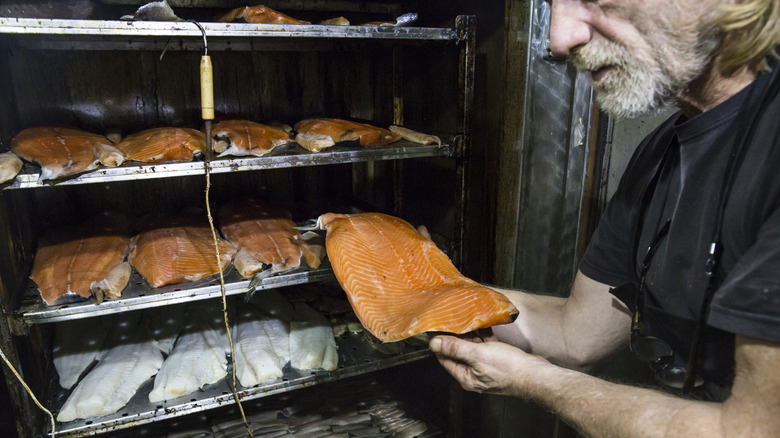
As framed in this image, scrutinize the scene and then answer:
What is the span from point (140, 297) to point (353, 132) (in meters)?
1.32

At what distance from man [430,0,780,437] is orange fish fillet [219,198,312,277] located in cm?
105

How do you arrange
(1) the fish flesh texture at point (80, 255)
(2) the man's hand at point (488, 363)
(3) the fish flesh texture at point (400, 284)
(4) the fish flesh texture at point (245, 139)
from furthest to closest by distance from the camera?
(4) the fish flesh texture at point (245, 139), (1) the fish flesh texture at point (80, 255), (3) the fish flesh texture at point (400, 284), (2) the man's hand at point (488, 363)

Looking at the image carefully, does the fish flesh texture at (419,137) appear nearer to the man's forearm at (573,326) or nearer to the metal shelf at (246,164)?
the metal shelf at (246,164)

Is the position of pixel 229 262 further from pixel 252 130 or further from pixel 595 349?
pixel 595 349

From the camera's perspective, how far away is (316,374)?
274cm

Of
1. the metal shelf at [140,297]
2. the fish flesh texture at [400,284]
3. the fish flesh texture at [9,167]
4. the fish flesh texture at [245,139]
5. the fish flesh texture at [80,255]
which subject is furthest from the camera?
the fish flesh texture at [245,139]

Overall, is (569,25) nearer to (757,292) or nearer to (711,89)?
(711,89)

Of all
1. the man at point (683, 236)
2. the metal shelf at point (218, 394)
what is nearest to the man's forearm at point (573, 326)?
the man at point (683, 236)

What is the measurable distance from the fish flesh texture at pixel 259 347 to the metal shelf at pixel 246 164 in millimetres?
1041

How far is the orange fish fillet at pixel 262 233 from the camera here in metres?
2.69

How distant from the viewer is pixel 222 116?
10.8 feet

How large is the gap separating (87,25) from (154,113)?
1.37 meters

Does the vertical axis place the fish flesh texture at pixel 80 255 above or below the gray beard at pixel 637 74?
below

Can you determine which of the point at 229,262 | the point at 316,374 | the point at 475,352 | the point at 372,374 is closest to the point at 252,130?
the point at 229,262
